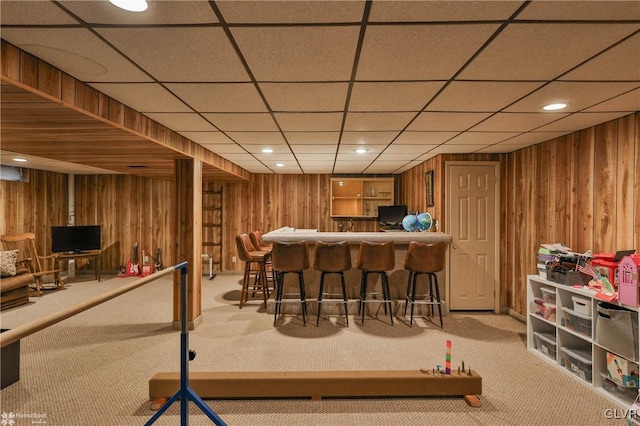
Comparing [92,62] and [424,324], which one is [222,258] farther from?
[92,62]

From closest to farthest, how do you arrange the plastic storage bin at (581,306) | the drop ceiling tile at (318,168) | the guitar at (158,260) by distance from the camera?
1. the plastic storage bin at (581,306)
2. the drop ceiling tile at (318,168)
3. the guitar at (158,260)

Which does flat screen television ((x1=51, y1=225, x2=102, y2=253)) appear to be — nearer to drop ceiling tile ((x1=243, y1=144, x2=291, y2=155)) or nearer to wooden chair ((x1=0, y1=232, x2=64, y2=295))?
wooden chair ((x1=0, y1=232, x2=64, y2=295))

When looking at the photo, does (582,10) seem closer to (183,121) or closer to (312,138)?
(312,138)

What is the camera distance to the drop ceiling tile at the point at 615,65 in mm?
1601

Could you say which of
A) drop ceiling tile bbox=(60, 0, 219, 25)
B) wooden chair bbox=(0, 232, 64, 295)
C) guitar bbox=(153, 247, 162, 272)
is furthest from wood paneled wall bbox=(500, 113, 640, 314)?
wooden chair bbox=(0, 232, 64, 295)

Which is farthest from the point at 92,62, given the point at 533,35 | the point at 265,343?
the point at 265,343

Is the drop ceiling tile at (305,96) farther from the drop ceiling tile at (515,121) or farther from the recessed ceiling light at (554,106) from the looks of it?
the recessed ceiling light at (554,106)

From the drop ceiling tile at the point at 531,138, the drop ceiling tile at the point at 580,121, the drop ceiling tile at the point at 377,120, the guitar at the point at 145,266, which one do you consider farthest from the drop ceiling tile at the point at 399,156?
the guitar at the point at 145,266

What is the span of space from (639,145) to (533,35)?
78.9 inches

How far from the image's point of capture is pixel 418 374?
245cm

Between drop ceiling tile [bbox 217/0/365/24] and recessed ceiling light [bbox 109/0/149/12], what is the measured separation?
0.31 metres

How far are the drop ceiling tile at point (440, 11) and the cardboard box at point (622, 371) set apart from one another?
2.63m

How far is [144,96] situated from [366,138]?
2257 millimetres

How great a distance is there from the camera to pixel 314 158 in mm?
5156
